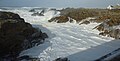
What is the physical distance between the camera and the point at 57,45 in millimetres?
13164

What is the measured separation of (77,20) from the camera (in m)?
24.4

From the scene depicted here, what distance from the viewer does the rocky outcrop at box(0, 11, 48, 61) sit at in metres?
10.3

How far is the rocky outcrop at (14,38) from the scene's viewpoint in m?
10.3

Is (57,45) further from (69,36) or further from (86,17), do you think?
(86,17)

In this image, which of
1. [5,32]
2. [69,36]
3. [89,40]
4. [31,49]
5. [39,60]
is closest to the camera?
[39,60]

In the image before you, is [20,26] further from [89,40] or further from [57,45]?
[89,40]

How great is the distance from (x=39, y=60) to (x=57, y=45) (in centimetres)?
316

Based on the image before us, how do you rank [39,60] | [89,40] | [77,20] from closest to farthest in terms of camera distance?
[39,60], [89,40], [77,20]

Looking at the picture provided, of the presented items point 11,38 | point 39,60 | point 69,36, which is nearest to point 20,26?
point 11,38

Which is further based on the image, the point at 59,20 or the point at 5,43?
the point at 59,20

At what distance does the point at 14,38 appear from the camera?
10.8 m

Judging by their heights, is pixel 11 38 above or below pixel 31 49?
above

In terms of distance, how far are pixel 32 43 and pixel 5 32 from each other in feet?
6.58

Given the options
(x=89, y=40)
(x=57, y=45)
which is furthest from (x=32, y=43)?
(x=89, y=40)
